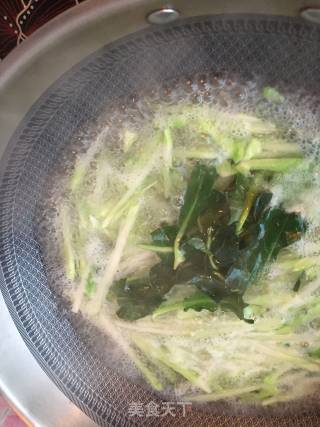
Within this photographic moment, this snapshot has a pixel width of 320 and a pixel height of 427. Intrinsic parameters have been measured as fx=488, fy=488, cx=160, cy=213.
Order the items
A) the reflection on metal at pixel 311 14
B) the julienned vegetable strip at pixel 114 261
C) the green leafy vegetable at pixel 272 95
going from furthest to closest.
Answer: the julienned vegetable strip at pixel 114 261, the green leafy vegetable at pixel 272 95, the reflection on metal at pixel 311 14

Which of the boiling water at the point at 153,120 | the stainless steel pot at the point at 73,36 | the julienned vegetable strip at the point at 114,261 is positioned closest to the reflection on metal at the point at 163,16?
the stainless steel pot at the point at 73,36

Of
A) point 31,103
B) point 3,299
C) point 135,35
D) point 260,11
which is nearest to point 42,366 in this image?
point 3,299

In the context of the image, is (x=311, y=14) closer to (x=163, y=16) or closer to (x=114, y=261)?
(x=163, y=16)

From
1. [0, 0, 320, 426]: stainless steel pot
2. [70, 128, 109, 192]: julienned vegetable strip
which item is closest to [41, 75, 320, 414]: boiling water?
[70, 128, 109, 192]: julienned vegetable strip

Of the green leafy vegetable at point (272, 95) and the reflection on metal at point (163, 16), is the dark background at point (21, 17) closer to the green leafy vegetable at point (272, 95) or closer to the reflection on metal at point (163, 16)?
the reflection on metal at point (163, 16)

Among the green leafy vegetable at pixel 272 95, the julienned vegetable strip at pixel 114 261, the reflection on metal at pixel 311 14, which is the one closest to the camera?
the reflection on metal at pixel 311 14

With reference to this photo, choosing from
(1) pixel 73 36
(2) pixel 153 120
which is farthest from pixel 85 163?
(1) pixel 73 36

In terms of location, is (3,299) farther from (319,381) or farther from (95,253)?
(319,381)
